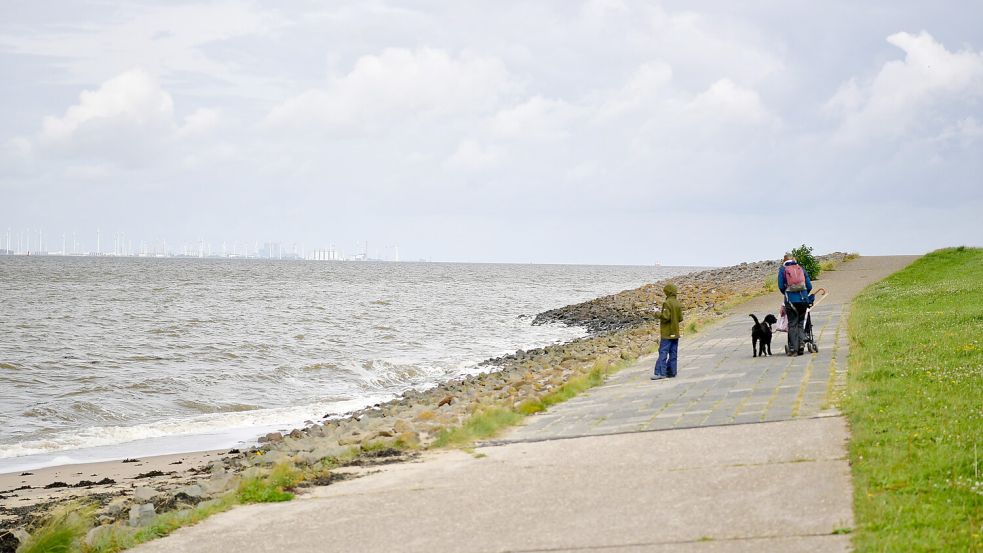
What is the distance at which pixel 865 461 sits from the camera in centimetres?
723

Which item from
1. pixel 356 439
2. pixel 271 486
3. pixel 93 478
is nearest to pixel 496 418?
pixel 356 439

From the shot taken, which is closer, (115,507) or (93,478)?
(115,507)

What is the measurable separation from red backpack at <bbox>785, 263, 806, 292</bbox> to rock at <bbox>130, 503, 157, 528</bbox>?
974 cm

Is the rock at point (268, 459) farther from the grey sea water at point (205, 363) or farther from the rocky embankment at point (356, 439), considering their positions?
the grey sea water at point (205, 363)

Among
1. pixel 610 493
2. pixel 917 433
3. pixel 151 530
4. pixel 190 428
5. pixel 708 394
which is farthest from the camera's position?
pixel 190 428

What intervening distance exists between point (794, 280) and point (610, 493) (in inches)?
340

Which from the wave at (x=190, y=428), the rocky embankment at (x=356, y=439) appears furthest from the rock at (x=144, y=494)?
the wave at (x=190, y=428)

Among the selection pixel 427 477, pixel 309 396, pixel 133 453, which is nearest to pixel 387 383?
pixel 309 396

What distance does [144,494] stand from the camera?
11.1 metres

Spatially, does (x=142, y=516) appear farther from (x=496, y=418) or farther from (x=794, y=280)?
(x=794, y=280)

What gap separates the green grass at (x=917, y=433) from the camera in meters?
5.65

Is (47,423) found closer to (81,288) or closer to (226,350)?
(226,350)

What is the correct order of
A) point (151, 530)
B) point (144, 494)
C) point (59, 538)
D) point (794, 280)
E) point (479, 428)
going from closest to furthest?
point (151, 530), point (59, 538), point (479, 428), point (144, 494), point (794, 280)

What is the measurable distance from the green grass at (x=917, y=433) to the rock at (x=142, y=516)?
566cm
